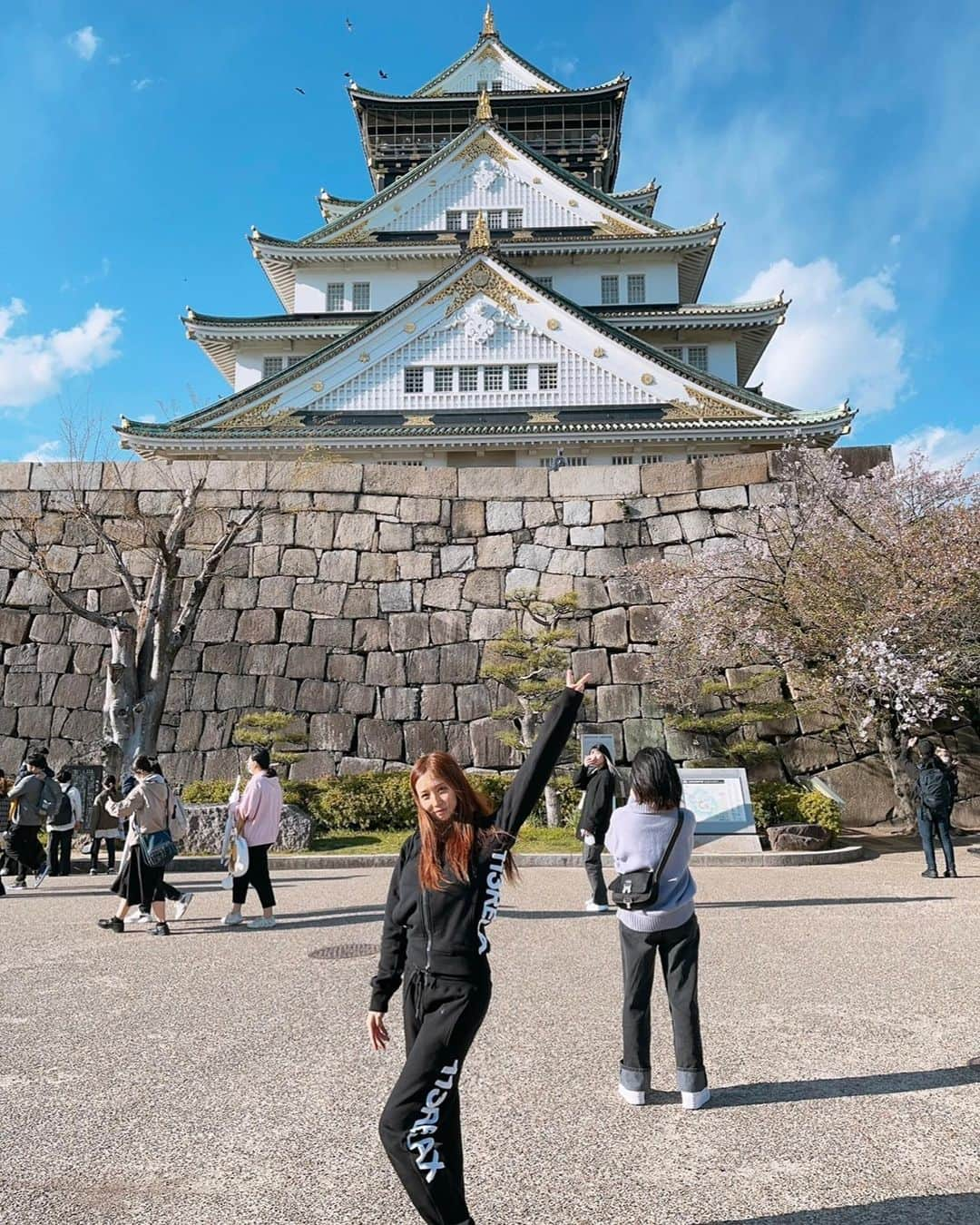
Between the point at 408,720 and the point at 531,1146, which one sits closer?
the point at 531,1146

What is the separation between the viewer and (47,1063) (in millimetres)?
4266

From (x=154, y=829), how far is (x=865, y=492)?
12902mm

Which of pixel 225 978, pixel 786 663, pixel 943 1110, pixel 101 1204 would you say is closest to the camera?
pixel 101 1204

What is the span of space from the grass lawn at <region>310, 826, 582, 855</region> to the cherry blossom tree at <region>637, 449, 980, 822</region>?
12.2 ft

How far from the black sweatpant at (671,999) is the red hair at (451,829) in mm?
1400

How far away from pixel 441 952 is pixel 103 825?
10.0 m

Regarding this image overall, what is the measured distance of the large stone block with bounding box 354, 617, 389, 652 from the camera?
53.5ft

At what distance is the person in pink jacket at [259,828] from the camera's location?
7.31 meters

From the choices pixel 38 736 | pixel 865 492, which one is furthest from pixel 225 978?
pixel 865 492

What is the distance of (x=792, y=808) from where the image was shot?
506 inches

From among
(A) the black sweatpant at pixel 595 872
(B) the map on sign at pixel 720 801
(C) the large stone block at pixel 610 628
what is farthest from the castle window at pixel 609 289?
(A) the black sweatpant at pixel 595 872

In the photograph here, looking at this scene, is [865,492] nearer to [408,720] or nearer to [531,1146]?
[408,720]

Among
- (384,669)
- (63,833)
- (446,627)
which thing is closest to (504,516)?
(446,627)

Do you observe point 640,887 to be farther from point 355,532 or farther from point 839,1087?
point 355,532
